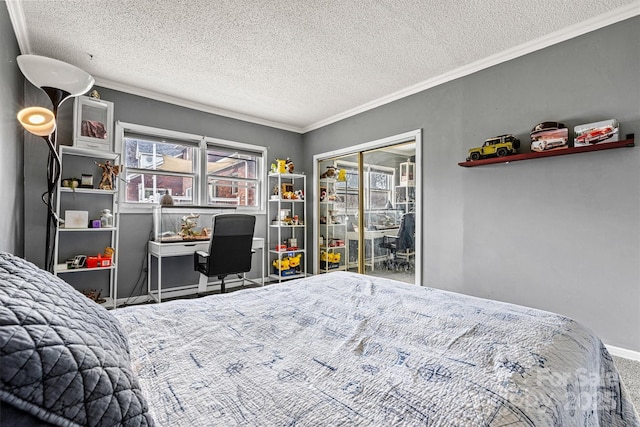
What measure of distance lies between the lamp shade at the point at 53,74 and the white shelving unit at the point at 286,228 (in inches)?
99.1

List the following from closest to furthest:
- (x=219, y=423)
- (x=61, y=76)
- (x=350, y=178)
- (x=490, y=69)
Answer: (x=219, y=423), (x=61, y=76), (x=490, y=69), (x=350, y=178)

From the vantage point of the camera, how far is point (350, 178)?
4.57 m

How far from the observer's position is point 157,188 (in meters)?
3.88

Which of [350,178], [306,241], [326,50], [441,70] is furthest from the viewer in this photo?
[306,241]

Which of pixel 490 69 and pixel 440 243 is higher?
pixel 490 69

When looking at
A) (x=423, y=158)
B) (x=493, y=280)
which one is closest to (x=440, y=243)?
(x=493, y=280)

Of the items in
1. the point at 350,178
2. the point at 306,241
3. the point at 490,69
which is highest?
the point at 490,69

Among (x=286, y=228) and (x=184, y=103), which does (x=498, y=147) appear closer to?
(x=286, y=228)

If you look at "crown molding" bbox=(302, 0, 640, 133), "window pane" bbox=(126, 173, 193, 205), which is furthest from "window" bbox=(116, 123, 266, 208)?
"crown molding" bbox=(302, 0, 640, 133)

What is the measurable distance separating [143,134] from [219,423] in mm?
3876

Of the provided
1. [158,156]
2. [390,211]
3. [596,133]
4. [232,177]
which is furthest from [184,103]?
[596,133]

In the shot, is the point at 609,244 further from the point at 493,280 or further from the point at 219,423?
the point at 219,423

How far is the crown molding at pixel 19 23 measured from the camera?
2.14 m

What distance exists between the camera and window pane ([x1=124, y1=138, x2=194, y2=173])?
12.2ft
